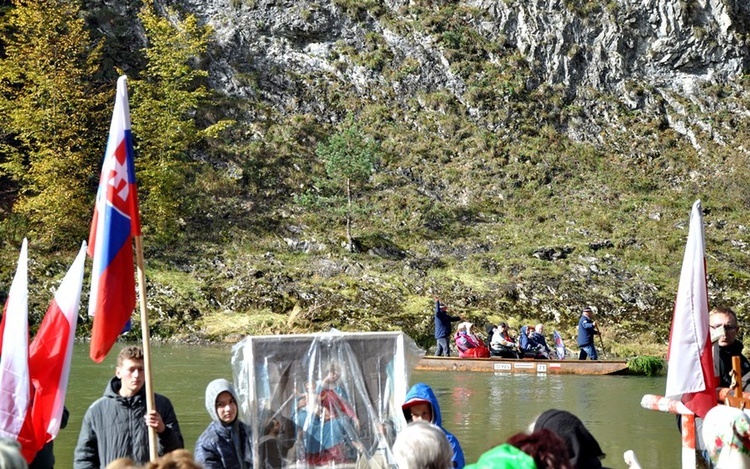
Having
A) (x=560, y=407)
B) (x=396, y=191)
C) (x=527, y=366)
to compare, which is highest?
(x=396, y=191)

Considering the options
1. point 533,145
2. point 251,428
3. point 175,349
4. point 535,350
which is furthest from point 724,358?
point 533,145

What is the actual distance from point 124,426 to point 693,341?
4303 mm

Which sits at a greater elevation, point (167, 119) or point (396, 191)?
point (167, 119)

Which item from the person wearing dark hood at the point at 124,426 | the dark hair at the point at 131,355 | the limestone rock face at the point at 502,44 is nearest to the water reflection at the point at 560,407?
the person wearing dark hood at the point at 124,426

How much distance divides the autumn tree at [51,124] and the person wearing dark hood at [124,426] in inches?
1323

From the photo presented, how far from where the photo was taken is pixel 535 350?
27.3 m

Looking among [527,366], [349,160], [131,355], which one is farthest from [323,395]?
[349,160]

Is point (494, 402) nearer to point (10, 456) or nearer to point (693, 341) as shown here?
point (693, 341)

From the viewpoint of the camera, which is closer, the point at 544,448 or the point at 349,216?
the point at 544,448

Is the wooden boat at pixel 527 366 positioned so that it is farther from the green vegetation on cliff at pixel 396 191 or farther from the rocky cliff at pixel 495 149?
the rocky cliff at pixel 495 149

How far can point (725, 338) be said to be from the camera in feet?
26.0

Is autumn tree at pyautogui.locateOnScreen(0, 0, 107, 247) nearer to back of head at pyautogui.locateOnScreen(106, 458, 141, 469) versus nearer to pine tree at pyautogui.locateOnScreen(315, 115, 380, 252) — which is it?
pine tree at pyautogui.locateOnScreen(315, 115, 380, 252)

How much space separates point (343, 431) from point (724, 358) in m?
3.38

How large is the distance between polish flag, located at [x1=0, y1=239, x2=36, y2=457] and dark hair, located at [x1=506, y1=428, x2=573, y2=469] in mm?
3984
